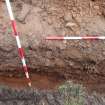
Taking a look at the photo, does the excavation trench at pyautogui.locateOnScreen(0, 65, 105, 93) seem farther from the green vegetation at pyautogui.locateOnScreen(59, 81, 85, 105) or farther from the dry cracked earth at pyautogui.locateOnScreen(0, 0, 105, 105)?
the green vegetation at pyautogui.locateOnScreen(59, 81, 85, 105)

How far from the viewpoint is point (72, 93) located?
4.17 m

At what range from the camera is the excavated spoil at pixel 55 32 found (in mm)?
4336

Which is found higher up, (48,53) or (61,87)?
(48,53)

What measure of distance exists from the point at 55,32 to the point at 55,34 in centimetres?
3

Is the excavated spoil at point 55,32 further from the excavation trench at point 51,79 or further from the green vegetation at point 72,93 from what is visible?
the green vegetation at point 72,93

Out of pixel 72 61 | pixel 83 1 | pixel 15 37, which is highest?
pixel 83 1

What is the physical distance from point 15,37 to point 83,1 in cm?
100

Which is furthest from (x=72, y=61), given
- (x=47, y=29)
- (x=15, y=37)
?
(x=15, y=37)

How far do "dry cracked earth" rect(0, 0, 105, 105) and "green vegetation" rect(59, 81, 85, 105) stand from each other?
0.74ft

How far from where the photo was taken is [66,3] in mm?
4309

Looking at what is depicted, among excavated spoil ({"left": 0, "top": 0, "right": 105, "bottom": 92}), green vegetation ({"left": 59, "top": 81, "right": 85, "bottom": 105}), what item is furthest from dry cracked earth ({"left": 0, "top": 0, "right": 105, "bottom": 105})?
green vegetation ({"left": 59, "top": 81, "right": 85, "bottom": 105})

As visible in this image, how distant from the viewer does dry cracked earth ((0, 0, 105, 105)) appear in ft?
14.2

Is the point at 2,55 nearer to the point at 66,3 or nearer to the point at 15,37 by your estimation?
the point at 15,37

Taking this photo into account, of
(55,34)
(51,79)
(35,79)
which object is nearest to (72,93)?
(51,79)
